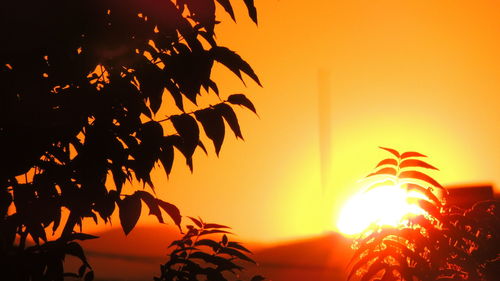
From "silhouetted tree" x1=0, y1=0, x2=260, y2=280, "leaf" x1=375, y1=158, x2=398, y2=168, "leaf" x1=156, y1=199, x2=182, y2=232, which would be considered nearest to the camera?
"silhouetted tree" x1=0, y1=0, x2=260, y2=280

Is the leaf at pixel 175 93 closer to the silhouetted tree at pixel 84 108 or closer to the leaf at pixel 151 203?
the silhouetted tree at pixel 84 108

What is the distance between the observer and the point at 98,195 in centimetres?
165

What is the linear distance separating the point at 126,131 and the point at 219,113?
11.8 inches

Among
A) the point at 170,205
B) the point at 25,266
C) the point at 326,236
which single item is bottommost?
the point at 25,266

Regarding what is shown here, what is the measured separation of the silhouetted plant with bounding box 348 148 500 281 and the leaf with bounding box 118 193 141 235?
0.86 metres

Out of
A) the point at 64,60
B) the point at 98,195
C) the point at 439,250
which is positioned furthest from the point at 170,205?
the point at 439,250

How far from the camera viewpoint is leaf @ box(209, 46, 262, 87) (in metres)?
1.76

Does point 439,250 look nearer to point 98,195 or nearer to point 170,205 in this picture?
point 170,205

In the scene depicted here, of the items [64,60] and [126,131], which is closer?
[64,60]

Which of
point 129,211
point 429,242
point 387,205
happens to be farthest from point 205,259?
point 429,242

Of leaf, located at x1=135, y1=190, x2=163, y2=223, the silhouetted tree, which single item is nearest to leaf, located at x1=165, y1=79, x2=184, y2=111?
the silhouetted tree

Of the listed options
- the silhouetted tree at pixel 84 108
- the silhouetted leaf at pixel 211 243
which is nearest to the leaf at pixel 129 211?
the silhouetted tree at pixel 84 108

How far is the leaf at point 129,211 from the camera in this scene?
5.56 ft

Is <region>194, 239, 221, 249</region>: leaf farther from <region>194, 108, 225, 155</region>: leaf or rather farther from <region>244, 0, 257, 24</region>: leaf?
<region>244, 0, 257, 24</region>: leaf
